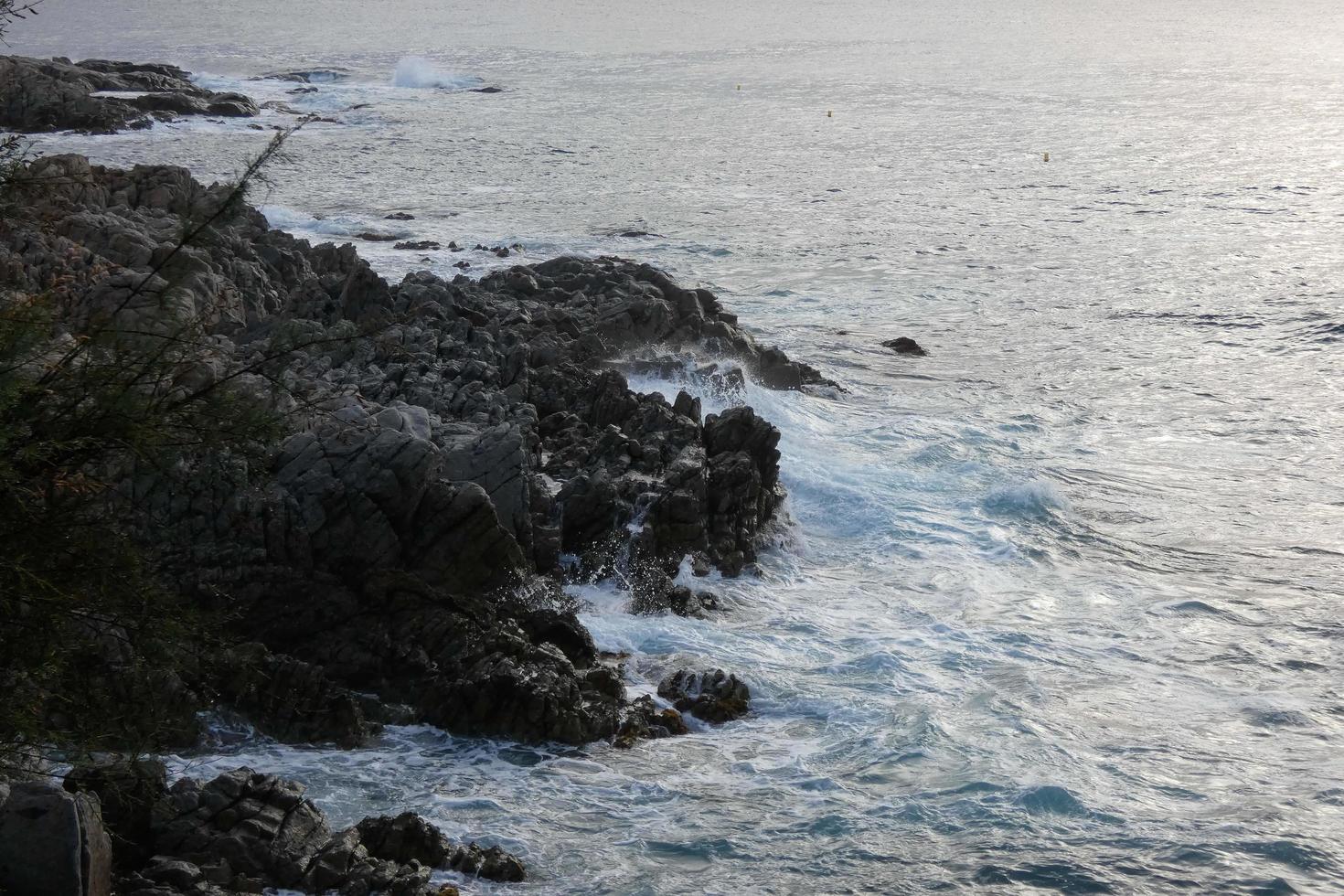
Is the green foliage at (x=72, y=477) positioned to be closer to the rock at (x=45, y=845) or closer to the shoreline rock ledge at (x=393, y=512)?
the rock at (x=45, y=845)

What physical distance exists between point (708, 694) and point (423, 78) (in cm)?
6647

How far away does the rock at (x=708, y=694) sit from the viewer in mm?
14781

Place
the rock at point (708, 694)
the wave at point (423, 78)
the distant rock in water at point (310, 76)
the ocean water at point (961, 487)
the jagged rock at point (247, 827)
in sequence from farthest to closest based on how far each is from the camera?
the wave at point (423, 78), the distant rock in water at point (310, 76), the rock at point (708, 694), the ocean water at point (961, 487), the jagged rock at point (247, 827)

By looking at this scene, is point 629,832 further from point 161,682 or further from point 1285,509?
point 1285,509

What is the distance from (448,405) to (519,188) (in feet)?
91.4

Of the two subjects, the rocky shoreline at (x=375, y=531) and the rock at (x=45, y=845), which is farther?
the rocky shoreline at (x=375, y=531)

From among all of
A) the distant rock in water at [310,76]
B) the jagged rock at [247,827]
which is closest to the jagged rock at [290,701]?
the jagged rock at [247,827]

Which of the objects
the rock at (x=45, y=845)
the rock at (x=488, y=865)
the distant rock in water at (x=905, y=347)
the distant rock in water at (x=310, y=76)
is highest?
the distant rock in water at (x=310, y=76)

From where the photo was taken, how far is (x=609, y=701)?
14648 mm

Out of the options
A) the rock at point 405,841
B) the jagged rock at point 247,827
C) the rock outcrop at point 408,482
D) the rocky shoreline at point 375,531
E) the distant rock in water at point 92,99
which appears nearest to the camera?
the jagged rock at point 247,827

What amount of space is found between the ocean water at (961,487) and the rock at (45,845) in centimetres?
341

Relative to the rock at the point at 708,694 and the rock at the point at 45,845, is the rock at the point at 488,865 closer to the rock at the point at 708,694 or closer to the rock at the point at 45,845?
the rock at the point at 45,845

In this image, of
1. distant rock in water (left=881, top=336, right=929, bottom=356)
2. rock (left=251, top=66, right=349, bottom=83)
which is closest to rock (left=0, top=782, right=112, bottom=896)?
distant rock in water (left=881, top=336, right=929, bottom=356)

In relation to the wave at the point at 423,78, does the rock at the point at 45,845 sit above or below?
below
